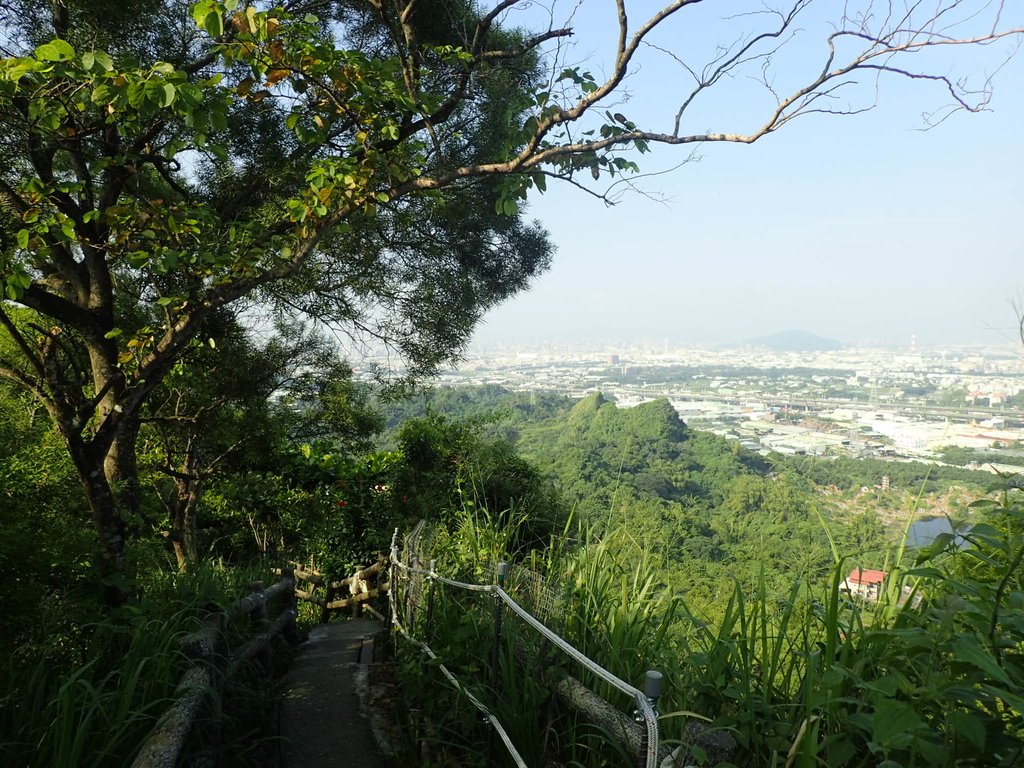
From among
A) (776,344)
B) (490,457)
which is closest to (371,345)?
(490,457)

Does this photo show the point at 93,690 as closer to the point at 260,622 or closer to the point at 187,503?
the point at 260,622

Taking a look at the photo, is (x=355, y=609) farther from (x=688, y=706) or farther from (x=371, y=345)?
(x=688, y=706)

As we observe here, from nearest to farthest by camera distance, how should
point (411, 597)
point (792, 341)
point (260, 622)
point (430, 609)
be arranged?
1. point (430, 609)
2. point (260, 622)
3. point (411, 597)
4. point (792, 341)

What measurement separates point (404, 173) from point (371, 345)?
304 centimetres

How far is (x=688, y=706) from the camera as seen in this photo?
1.90m

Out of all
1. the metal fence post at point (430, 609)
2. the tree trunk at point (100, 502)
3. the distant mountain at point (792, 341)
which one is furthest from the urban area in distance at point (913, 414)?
the distant mountain at point (792, 341)

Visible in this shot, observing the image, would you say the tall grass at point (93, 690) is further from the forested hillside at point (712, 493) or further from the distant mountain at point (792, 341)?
the distant mountain at point (792, 341)

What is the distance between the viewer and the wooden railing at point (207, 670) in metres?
1.85

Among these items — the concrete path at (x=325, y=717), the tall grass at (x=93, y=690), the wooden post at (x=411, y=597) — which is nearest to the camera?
the tall grass at (x=93, y=690)

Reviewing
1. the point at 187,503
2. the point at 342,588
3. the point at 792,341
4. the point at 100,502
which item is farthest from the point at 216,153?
the point at 792,341

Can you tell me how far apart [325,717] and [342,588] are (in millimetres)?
5074

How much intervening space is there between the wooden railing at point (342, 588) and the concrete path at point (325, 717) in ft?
6.87

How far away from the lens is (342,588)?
8281mm

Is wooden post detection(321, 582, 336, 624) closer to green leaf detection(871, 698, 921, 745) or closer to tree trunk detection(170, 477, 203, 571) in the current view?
tree trunk detection(170, 477, 203, 571)
